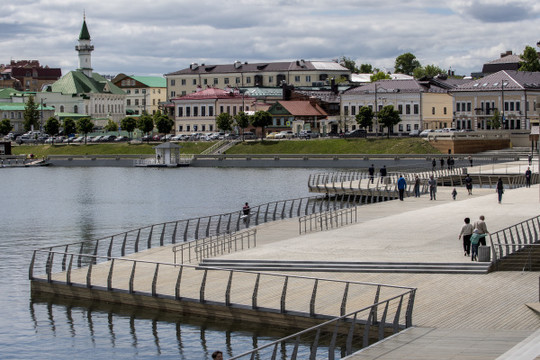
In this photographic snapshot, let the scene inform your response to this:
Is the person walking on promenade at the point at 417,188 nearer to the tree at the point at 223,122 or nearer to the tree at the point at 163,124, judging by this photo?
the tree at the point at 223,122

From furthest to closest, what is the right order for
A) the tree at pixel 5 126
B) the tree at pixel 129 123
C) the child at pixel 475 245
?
the tree at pixel 5 126 → the tree at pixel 129 123 → the child at pixel 475 245

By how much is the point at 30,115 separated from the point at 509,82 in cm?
9797

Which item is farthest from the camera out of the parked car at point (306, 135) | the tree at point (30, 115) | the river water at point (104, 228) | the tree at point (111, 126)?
the tree at point (30, 115)

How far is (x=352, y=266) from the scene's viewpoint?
32906 mm

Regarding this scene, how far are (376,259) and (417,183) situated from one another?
95.3 feet

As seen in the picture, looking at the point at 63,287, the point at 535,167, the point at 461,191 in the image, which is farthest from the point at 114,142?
the point at 63,287

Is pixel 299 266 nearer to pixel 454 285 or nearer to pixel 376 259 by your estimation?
pixel 376 259

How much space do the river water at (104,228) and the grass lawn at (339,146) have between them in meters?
12.5

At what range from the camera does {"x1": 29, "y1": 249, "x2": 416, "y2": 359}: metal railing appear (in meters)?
24.4

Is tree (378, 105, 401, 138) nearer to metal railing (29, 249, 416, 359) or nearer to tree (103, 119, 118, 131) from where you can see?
tree (103, 119, 118, 131)

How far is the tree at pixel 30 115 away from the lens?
186500 mm

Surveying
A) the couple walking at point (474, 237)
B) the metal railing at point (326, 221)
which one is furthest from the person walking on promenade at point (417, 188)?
the couple walking at point (474, 237)

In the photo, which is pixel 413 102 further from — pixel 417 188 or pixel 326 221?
pixel 326 221

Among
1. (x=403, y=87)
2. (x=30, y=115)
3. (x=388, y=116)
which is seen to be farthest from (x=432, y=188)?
(x=30, y=115)
